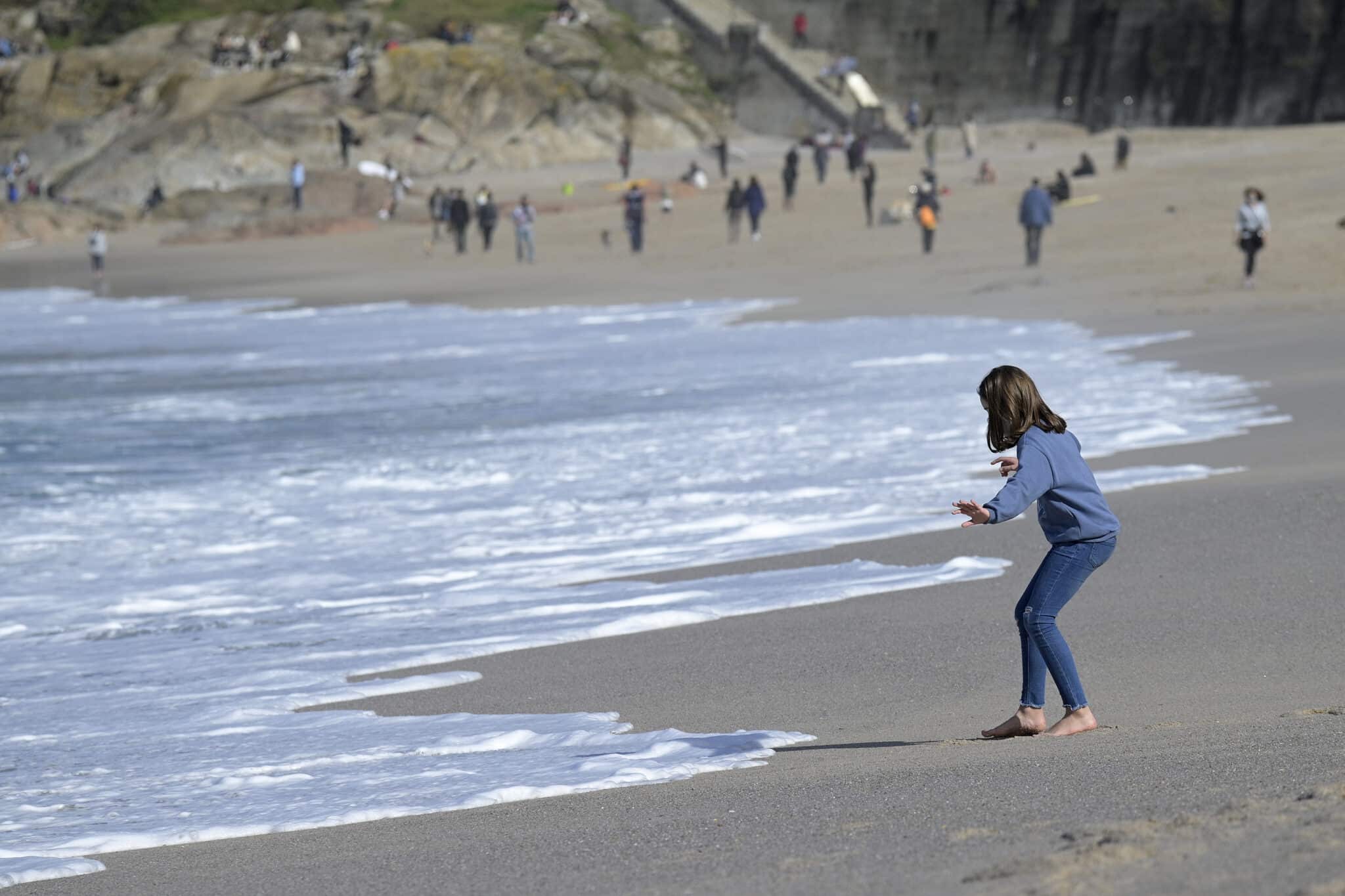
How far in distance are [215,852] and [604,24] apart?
61.7 meters

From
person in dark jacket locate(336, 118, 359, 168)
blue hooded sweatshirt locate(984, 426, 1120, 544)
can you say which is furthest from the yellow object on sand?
blue hooded sweatshirt locate(984, 426, 1120, 544)

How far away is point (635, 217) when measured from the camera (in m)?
38.2

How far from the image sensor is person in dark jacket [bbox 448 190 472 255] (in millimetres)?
41688

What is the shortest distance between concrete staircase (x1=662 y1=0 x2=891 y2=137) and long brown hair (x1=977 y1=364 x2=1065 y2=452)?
55077 mm

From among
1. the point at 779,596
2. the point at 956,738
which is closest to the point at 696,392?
the point at 779,596

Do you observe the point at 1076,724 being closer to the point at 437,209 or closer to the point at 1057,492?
the point at 1057,492

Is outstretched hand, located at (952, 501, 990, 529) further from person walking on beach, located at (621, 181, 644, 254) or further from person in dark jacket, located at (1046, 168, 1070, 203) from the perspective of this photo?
person in dark jacket, located at (1046, 168, 1070, 203)

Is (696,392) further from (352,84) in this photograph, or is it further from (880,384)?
(352,84)

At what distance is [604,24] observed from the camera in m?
64.8

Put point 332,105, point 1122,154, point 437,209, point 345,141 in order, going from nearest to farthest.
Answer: point 437,209 → point 1122,154 → point 345,141 → point 332,105

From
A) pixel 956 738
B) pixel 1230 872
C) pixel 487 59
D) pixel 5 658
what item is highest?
pixel 487 59

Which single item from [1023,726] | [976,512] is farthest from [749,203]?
[976,512]

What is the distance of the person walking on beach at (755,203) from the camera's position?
38.6 metres

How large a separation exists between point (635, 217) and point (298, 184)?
1698cm
